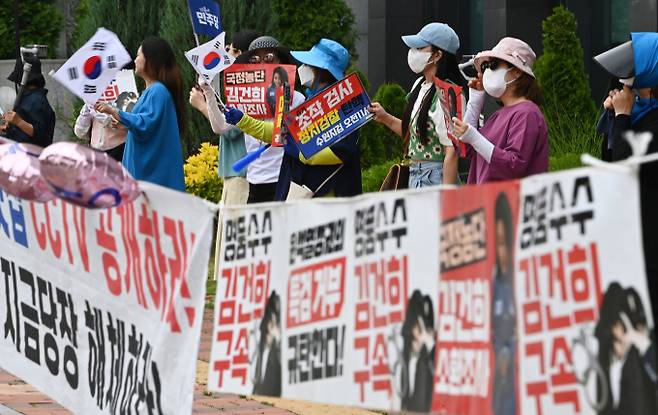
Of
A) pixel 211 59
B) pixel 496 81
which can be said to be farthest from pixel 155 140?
pixel 496 81

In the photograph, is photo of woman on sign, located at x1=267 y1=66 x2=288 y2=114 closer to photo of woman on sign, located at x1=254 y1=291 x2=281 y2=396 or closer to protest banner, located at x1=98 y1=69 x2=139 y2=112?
protest banner, located at x1=98 y1=69 x2=139 y2=112

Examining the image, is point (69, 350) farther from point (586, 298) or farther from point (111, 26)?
point (111, 26)

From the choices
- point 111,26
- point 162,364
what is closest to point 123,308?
point 162,364

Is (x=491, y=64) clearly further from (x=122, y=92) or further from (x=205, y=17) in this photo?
(x=122, y=92)

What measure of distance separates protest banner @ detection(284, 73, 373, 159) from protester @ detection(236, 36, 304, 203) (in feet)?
5.87

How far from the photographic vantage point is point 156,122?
8648 millimetres

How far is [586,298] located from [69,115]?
18.0 m

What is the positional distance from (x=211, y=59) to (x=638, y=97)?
400 centimetres

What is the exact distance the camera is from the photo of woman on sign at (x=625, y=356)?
395 centimetres

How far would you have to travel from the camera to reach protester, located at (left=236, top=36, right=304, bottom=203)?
10.1 m

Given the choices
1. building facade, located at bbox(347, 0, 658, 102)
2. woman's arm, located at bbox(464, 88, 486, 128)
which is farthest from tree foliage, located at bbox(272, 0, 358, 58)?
woman's arm, located at bbox(464, 88, 486, 128)

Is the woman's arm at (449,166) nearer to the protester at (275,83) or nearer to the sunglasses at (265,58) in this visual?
the protester at (275,83)

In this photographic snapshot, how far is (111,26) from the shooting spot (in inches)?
640

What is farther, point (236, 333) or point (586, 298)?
point (236, 333)
